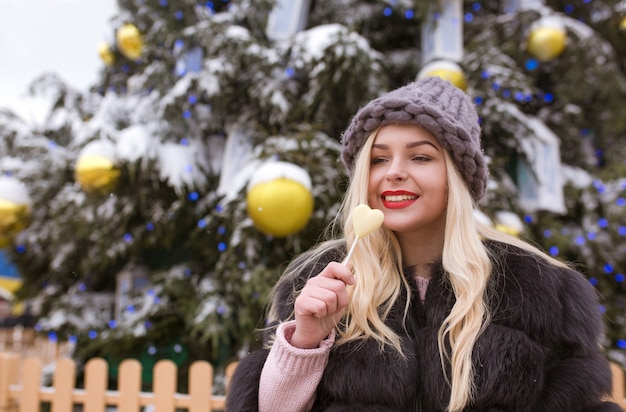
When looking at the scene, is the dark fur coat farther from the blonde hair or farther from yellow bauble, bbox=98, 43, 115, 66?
yellow bauble, bbox=98, 43, 115, 66

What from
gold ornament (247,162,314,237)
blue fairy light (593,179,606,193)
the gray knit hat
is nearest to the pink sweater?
the gray knit hat

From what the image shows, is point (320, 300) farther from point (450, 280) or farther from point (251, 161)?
point (251, 161)

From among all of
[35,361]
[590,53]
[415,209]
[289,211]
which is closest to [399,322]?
[415,209]

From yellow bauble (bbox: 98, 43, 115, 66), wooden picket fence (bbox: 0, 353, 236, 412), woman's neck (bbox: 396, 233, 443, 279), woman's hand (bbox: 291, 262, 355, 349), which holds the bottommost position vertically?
wooden picket fence (bbox: 0, 353, 236, 412)

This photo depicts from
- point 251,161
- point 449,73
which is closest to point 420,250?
point 251,161

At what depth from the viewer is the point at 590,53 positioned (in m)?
3.99

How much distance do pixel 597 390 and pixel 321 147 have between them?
216 cm

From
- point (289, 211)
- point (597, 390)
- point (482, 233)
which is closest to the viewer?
point (597, 390)

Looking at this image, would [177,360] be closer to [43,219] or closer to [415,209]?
[43,219]

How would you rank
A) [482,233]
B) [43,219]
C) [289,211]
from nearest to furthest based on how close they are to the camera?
[482,233], [289,211], [43,219]

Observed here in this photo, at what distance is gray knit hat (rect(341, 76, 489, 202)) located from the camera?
1.30m

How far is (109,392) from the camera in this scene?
8.72ft

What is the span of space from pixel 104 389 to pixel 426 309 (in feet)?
6.76

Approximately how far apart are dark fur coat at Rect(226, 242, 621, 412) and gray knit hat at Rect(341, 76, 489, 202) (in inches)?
11.8
